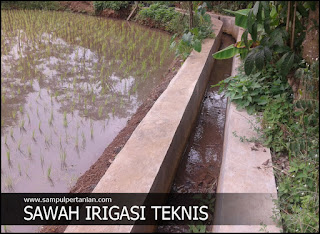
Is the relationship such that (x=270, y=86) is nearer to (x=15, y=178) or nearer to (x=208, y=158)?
(x=208, y=158)

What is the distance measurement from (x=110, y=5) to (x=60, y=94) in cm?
731

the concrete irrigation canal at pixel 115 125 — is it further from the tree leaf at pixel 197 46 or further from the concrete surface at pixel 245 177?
the tree leaf at pixel 197 46

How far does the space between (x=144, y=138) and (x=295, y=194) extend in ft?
4.51

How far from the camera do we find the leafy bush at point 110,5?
1060 cm

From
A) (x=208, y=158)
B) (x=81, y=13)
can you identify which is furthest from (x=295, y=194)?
(x=81, y=13)

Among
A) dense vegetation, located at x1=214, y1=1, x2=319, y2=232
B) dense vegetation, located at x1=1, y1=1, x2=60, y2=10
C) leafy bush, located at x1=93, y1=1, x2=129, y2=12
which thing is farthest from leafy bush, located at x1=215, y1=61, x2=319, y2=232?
leafy bush, located at x1=93, y1=1, x2=129, y2=12

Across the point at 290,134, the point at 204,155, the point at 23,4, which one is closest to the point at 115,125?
the point at 204,155

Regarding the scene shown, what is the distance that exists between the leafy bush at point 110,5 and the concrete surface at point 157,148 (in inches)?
274

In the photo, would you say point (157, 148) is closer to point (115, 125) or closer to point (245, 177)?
point (245, 177)

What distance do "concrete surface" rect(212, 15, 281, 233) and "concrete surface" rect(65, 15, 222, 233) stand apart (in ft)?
1.66

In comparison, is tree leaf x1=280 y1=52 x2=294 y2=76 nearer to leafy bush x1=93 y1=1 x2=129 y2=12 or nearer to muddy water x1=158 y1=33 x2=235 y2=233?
muddy water x1=158 y1=33 x2=235 y2=233

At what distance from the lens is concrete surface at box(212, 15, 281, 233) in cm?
216

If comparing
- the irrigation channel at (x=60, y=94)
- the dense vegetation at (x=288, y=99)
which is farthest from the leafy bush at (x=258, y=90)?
the irrigation channel at (x=60, y=94)

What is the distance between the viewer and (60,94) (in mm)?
4309
